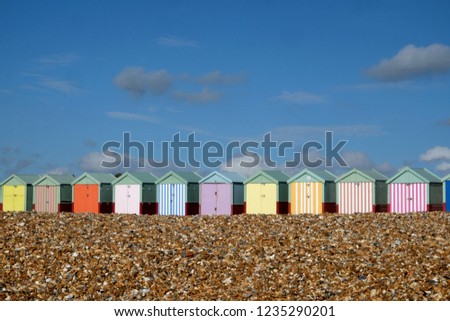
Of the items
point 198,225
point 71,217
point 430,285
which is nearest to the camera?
point 430,285

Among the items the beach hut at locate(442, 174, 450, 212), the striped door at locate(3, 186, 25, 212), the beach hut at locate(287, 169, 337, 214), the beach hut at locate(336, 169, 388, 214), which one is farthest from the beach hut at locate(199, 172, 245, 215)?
the striped door at locate(3, 186, 25, 212)

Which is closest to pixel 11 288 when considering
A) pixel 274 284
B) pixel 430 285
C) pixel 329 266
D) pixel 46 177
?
pixel 274 284

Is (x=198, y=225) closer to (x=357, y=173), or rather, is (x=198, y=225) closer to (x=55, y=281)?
(x=55, y=281)

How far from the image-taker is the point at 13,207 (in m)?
33.7

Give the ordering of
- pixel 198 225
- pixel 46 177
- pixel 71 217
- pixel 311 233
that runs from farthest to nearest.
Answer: pixel 46 177, pixel 71 217, pixel 198 225, pixel 311 233

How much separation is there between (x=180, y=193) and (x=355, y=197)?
26.7ft

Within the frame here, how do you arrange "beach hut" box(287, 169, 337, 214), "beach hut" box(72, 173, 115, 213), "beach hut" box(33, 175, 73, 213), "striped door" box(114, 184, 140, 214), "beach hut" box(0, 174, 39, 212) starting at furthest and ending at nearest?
"beach hut" box(0, 174, 39, 212) → "beach hut" box(33, 175, 73, 213) → "beach hut" box(72, 173, 115, 213) → "striped door" box(114, 184, 140, 214) → "beach hut" box(287, 169, 337, 214)

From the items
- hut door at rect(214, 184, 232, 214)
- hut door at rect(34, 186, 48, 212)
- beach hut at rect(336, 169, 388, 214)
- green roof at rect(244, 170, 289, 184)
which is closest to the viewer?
beach hut at rect(336, 169, 388, 214)

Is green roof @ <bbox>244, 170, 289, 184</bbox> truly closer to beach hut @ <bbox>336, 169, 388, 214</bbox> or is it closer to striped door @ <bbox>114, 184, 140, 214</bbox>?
beach hut @ <bbox>336, 169, 388, 214</bbox>

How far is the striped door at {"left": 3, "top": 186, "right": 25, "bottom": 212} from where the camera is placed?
33344 mm

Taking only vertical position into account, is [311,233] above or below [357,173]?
below

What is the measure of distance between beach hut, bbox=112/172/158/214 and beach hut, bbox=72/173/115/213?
1089 millimetres

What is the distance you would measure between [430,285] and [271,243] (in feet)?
11.7

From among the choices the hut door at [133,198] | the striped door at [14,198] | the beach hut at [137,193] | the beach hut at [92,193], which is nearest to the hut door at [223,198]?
the beach hut at [137,193]
